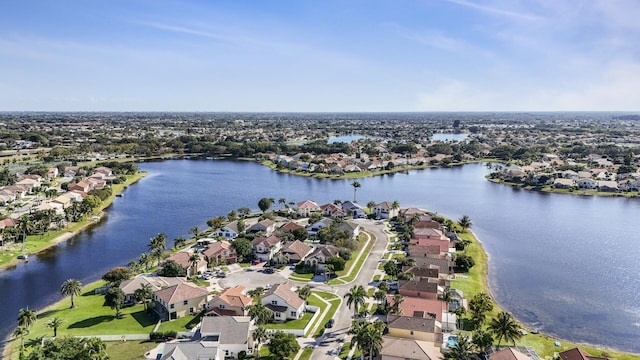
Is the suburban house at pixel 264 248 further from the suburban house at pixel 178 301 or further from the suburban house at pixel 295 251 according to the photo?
the suburban house at pixel 178 301

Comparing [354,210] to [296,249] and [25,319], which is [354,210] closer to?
[296,249]

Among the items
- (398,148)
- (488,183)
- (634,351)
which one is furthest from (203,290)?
(398,148)

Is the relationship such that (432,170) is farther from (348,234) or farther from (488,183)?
(348,234)

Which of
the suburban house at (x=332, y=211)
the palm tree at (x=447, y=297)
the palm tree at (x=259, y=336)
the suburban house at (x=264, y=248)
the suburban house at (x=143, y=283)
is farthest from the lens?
the suburban house at (x=332, y=211)

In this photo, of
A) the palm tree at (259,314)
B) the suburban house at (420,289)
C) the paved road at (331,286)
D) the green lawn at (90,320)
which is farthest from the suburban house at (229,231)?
the palm tree at (259,314)

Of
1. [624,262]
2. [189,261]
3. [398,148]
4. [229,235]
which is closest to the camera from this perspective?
[189,261]

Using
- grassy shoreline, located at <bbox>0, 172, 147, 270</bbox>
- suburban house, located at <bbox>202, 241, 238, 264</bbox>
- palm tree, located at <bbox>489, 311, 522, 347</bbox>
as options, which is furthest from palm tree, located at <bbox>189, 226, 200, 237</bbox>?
palm tree, located at <bbox>489, 311, 522, 347</bbox>
